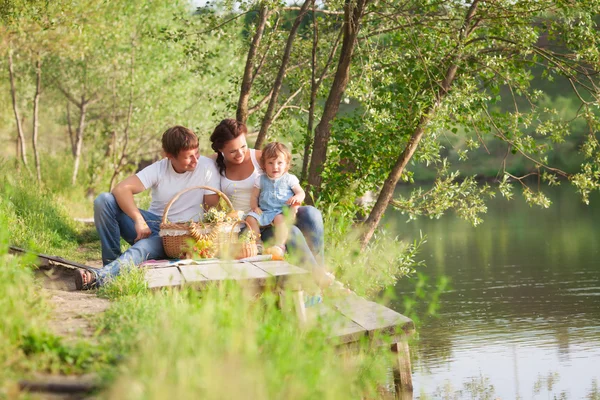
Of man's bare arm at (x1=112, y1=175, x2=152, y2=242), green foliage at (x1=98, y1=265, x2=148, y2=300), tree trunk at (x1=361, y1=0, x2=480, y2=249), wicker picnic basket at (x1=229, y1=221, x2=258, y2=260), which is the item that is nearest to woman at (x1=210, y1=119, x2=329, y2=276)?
wicker picnic basket at (x1=229, y1=221, x2=258, y2=260)

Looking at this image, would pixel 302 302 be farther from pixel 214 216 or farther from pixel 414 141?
pixel 414 141

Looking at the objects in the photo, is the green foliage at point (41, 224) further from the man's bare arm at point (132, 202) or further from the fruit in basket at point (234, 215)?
the fruit in basket at point (234, 215)

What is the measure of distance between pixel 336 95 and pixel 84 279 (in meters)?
5.19

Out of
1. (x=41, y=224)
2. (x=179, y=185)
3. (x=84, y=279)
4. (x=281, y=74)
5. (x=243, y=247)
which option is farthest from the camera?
(x=281, y=74)

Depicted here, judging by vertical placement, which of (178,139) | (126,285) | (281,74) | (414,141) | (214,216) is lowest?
(126,285)

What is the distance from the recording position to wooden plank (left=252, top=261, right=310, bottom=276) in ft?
15.6

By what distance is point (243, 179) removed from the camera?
265 inches

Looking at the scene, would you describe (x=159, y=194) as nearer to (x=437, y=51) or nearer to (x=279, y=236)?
(x=279, y=236)

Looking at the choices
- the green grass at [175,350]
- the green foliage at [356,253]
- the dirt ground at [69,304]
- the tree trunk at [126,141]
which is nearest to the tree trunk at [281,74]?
the green foliage at [356,253]

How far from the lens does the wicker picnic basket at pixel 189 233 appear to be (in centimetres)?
603

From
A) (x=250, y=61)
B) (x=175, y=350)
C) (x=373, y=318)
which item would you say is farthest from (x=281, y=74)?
(x=175, y=350)

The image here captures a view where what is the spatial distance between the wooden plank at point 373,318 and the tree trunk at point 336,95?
369 cm

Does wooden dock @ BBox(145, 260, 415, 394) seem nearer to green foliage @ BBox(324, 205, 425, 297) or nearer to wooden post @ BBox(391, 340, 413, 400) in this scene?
wooden post @ BBox(391, 340, 413, 400)

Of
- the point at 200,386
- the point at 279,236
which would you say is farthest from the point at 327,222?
the point at 200,386
